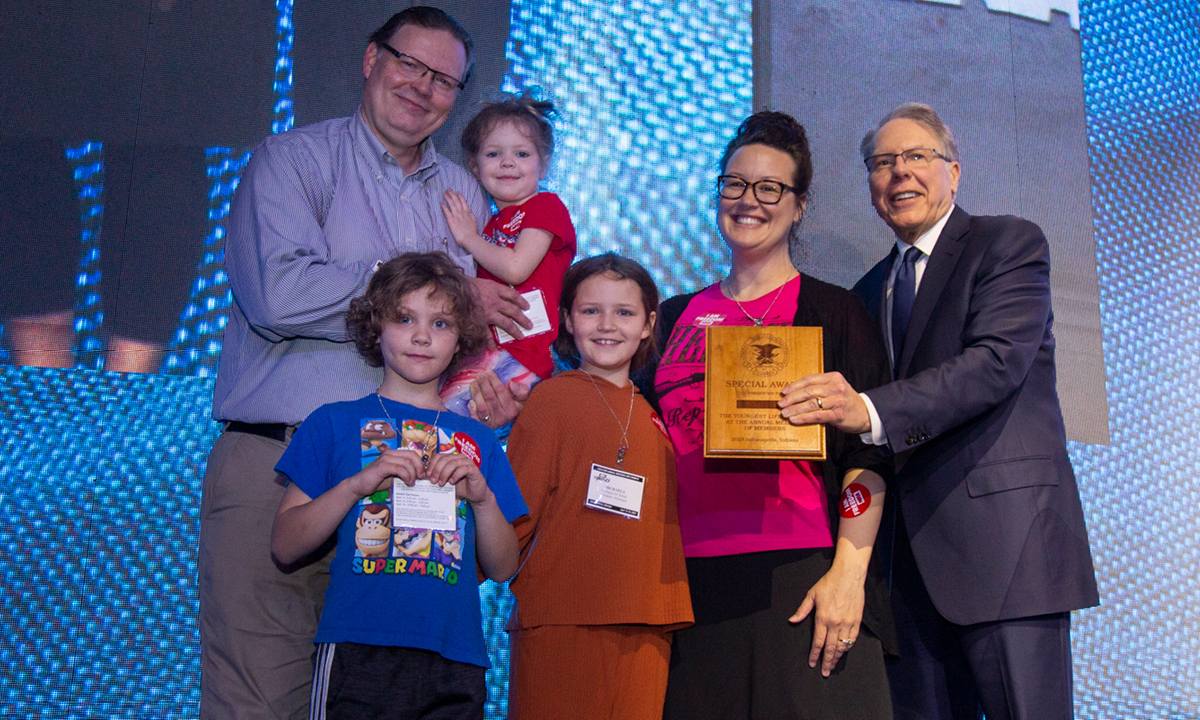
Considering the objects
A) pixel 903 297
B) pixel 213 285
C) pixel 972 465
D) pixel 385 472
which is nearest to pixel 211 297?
pixel 213 285

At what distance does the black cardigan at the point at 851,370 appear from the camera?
2.10 meters

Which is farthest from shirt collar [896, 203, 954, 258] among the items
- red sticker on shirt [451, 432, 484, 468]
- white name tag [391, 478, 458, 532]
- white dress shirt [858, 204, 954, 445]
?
white name tag [391, 478, 458, 532]

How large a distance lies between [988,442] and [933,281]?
480 mm

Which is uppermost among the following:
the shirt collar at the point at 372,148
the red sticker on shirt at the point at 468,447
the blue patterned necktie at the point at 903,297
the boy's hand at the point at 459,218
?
the shirt collar at the point at 372,148

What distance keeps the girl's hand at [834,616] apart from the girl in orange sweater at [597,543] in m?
0.30

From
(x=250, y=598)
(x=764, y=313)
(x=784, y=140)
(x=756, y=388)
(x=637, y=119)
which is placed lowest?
(x=250, y=598)

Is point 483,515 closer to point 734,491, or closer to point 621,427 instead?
point 621,427

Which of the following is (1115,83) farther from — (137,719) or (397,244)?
(137,719)

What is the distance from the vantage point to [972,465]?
2307mm

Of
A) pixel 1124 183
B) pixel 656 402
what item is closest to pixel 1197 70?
pixel 1124 183

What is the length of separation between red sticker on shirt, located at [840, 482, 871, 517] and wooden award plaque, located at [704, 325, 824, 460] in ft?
0.91

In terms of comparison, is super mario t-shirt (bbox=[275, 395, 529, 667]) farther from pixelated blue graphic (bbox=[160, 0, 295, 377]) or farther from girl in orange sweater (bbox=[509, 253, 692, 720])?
pixelated blue graphic (bbox=[160, 0, 295, 377])

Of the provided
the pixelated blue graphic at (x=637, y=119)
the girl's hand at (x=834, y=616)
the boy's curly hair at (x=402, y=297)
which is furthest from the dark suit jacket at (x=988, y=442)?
the pixelated blue graphic at (x=637, y=119)

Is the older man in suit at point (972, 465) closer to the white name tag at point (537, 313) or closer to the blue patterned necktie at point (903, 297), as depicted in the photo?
the blue patterned necktie at point (903, 297)
